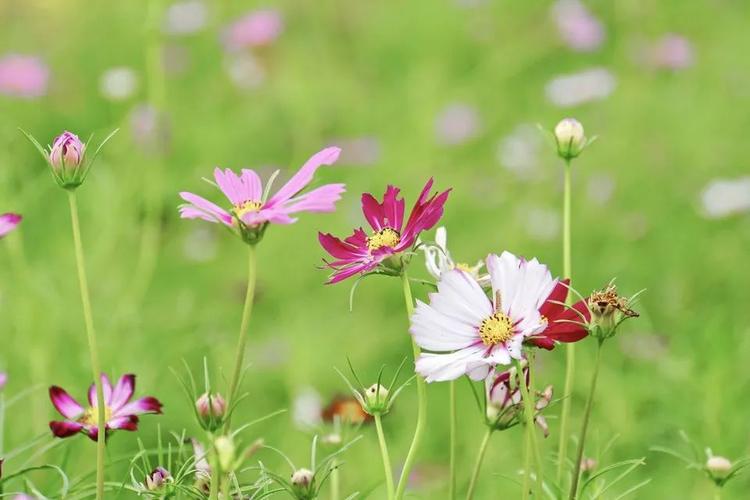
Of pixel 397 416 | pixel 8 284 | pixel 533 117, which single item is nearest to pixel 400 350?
pixel 397 416

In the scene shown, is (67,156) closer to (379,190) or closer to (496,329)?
(496,329)

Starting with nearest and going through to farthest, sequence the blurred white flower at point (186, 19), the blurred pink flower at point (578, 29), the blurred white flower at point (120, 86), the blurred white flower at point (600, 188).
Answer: the blurred white flower at point (120, 86), the blurred white flower at point (600, 188), the blurred pink flower at point (578, 29), the blurred white flower at point (186, 19)

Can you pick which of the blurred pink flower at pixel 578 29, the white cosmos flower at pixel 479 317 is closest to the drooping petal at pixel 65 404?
the white cosmos flower at pixel 479 317

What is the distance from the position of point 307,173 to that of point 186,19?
7.25ft

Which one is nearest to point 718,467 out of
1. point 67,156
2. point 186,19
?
point 67,156

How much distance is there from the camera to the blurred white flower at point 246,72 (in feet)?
8.14

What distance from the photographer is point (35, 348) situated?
1206mm

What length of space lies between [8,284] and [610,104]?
1.36 m

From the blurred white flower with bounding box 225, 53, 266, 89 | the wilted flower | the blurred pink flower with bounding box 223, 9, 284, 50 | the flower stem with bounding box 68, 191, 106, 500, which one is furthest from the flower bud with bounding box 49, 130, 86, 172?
the blurred white flower with bounding box 225, 53, 266, 89

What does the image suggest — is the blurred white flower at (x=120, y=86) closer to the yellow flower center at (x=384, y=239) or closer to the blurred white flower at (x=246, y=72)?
the blurred white flower at (x=246, y=72)

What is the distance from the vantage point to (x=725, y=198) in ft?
5.98

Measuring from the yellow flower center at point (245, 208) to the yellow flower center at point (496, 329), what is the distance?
0.12 m

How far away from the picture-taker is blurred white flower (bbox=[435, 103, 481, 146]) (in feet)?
7.79

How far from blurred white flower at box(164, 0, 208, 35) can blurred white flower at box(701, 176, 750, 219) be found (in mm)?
1320
